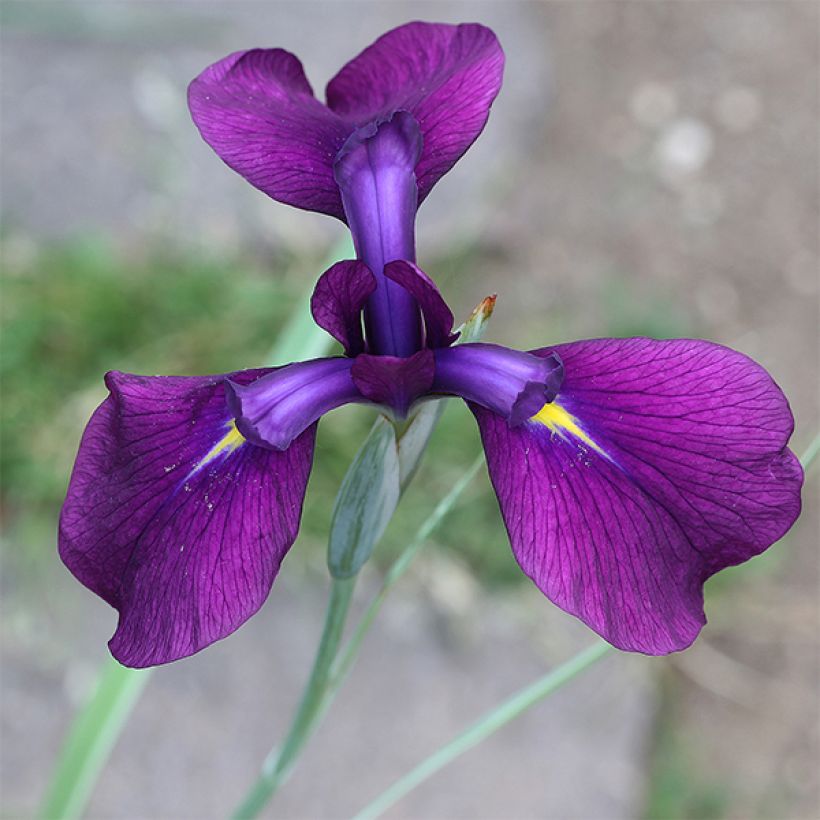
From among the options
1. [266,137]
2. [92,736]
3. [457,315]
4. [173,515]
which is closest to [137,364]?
[457,315]

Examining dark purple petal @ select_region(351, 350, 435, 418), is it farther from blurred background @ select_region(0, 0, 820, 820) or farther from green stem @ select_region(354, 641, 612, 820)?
blurred background @ select_region(0, 0, 820, 820)

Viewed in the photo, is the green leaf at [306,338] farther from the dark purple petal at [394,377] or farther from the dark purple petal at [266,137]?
the dark purple petal at [394,377]

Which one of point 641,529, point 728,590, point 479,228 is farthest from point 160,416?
point 479,228

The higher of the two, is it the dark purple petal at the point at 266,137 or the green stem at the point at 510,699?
the dark purple petal at the point at 266,137

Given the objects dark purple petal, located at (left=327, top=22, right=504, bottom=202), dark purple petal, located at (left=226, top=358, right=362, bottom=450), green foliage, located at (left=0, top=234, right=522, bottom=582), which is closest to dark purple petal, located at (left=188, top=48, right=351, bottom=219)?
dark purple petal, located at (left=327, top=22, right=504, bottom=202)

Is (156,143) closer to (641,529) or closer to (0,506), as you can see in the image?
(0,506)

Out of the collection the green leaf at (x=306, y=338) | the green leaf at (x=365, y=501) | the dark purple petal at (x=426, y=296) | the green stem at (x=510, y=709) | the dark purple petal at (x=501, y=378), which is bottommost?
the green stem at (x=510, y=709)

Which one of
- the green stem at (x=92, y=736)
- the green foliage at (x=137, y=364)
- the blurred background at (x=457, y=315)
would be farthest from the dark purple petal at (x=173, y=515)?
the green foliage at (x=137, y=364)

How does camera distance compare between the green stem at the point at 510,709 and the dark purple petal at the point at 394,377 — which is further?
the green stem at the point at 510,709

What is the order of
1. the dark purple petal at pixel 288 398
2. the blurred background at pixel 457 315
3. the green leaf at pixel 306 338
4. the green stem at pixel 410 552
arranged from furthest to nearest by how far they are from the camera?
1. the blurred background at pixel 457 315
2. the green leaf at pixel 306 338
3. the green stem at pixel 410 552
4. the dark purple petal at pixel 288 398
